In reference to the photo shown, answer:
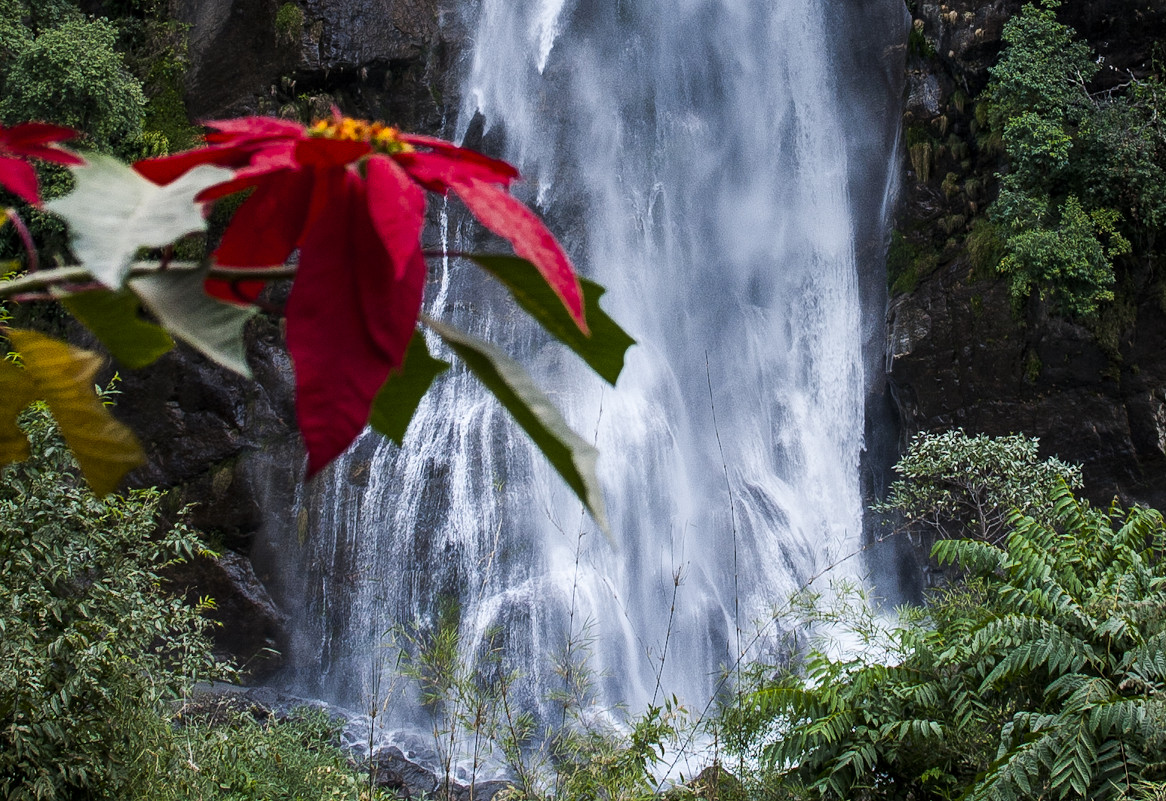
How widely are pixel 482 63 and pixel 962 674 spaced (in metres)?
11.2

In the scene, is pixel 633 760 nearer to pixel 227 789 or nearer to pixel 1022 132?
pixel 227 789

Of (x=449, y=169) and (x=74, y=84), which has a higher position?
(x=74, y=84)

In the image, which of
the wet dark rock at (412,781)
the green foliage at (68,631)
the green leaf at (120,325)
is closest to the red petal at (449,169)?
the green leaf at (120,325)

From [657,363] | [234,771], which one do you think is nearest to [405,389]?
[234,771]

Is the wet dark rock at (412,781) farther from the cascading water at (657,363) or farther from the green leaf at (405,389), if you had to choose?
the green leaf at (405,389)

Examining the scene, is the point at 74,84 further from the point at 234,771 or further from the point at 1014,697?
the point at 1014,697

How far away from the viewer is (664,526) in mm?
10500

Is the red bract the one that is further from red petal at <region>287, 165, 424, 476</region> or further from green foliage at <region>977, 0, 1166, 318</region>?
green foliage at <region>977, 0, 1166, 318</region>

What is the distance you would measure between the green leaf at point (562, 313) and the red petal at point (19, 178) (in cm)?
17

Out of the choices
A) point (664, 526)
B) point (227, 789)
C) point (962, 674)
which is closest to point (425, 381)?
point (962, 674)

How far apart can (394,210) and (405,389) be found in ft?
0.33

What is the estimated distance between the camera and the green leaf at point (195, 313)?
0.27 metres

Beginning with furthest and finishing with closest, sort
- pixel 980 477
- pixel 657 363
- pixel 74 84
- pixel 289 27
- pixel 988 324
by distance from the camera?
1. pixel 289 27
2. pixel 657 363
3. pixel 74 84
4. pixel 988 324
5. pixel 980 477

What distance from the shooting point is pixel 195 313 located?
28 centimetres
